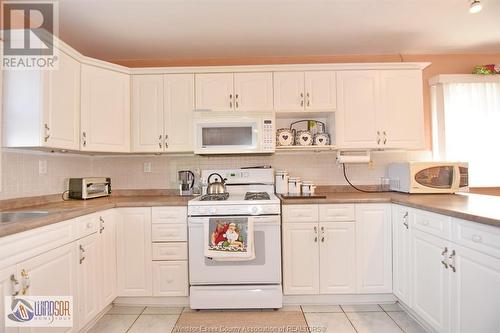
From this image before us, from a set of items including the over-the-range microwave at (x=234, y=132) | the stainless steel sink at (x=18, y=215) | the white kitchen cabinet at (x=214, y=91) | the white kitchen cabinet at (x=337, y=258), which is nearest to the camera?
the stainless steel sink at (x=18, y=215)

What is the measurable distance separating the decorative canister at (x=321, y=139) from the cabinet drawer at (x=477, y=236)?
53.1 inches

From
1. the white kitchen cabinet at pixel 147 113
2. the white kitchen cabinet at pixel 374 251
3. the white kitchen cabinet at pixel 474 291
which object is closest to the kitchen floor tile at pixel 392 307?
the white kitchen cabinet at pixel 374 251

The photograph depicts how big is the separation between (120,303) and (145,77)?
2.06 meters

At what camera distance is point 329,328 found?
80.7 inches

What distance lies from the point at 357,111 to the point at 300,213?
114cm

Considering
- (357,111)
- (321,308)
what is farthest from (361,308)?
(357,111)

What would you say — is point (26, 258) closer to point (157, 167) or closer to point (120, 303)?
point (120, 303)

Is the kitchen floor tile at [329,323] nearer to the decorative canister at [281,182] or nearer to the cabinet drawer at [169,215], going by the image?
the decorative canister at [281,182]

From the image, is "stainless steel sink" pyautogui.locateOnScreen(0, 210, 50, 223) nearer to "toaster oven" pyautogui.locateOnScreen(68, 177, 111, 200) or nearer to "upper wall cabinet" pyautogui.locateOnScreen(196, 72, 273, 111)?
"toaster oven" pyautogui.locateOnScreen(68, 177, 111, 200)

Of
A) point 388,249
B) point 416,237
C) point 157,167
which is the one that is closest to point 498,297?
point 416,237

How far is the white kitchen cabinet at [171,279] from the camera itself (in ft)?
7.75

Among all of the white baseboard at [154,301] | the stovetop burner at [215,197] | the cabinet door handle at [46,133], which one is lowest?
the white baseboard at [154,301]

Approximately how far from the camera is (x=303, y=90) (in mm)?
2707

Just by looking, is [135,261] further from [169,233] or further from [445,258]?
[445,258]
